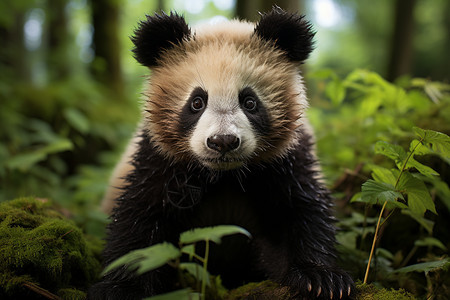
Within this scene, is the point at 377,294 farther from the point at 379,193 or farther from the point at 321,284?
the point at 379,193

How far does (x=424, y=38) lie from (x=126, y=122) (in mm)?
11461

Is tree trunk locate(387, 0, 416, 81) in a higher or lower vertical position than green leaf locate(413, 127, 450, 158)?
higher

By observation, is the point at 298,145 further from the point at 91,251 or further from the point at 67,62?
the point at 67,62

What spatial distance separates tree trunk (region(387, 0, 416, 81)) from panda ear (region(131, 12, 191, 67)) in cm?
761

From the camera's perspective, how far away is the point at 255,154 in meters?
2.44

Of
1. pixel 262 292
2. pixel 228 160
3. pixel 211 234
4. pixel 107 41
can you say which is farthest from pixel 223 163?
pixel 107 41

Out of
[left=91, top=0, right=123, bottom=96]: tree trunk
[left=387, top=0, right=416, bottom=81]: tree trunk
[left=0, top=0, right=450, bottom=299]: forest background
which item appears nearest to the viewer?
[left=0, top=0, right=450, bottom=299]: forest background

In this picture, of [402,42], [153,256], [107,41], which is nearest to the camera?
[153,256]

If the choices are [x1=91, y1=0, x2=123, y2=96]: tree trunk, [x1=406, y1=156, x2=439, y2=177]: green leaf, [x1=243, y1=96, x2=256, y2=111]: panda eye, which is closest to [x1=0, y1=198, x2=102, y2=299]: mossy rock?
[x1=243, y1=96, x2=256, y2=111]: panda eye

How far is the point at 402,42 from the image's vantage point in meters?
8.91

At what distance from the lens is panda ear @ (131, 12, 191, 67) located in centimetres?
261

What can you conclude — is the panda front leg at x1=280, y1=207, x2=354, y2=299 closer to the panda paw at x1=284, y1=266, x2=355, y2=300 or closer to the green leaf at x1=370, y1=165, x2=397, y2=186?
the panda paw at x1=284, y1=266, x2=355, y2=300

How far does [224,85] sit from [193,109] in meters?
0.27

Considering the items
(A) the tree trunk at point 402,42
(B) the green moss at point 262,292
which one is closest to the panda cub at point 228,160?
(B) the green moss at point 262,292
